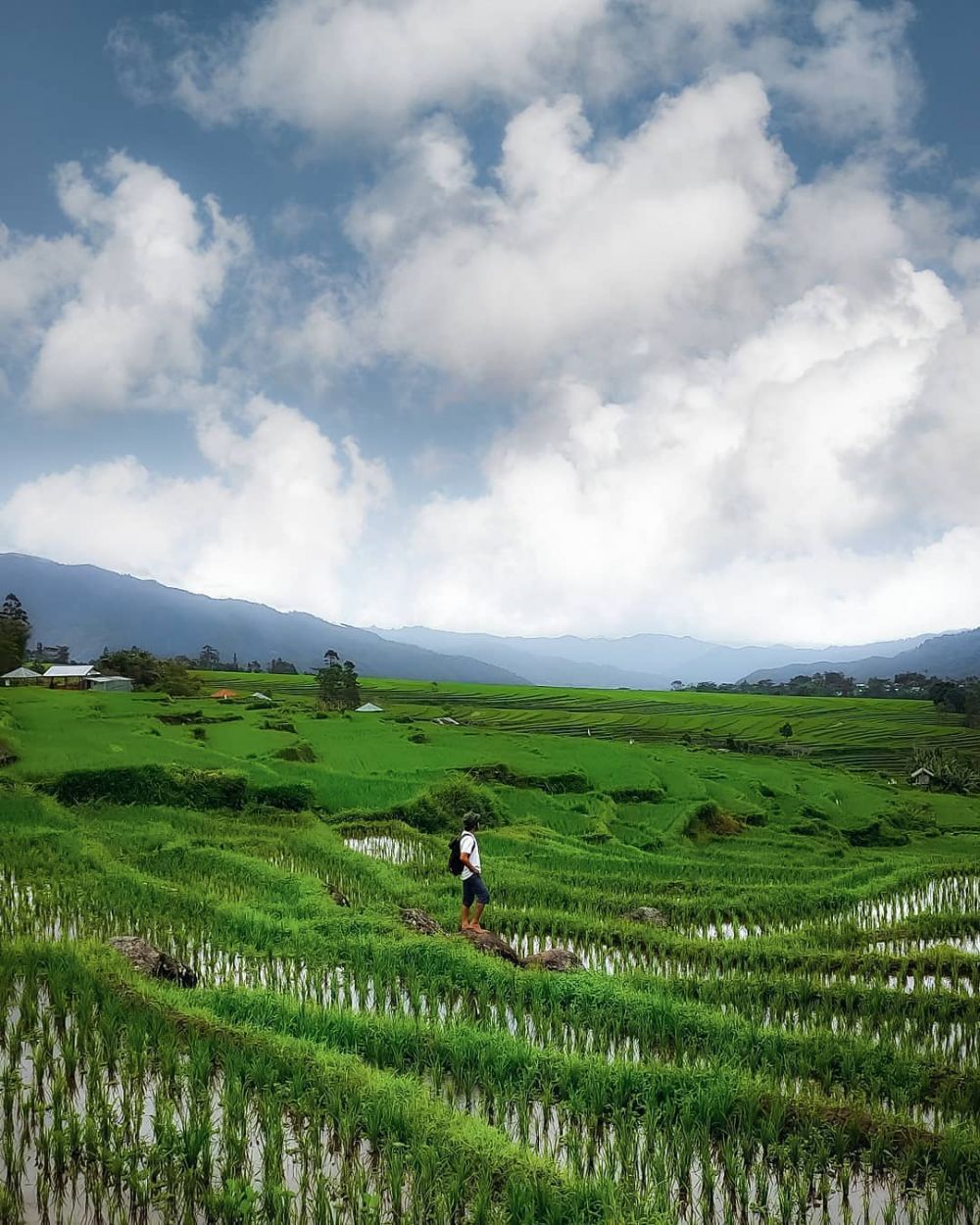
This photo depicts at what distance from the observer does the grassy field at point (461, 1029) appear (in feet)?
15.9

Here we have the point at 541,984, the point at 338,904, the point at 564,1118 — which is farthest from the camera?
the point at 338,904

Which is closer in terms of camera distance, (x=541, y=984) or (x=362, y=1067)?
(x=362, y=1067)

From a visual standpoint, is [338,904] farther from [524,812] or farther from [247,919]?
[524,812]

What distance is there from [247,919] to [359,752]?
15.0 m

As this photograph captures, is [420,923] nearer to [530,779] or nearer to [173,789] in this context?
[173,789]

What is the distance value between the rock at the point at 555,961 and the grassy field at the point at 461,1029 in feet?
1.62

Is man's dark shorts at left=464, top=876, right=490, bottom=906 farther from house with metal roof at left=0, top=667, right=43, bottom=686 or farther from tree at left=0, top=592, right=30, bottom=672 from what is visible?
tree at left=0, top=592, right=30, bottom=672

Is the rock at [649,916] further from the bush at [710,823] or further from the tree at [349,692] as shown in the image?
the tree at [349,692]

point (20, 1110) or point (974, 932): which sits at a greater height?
point (20, 1110)

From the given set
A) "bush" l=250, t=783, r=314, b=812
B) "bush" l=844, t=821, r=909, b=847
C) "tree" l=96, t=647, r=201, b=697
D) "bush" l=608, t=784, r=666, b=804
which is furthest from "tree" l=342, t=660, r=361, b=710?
"bush" l=844, t=821, r=909, b=847

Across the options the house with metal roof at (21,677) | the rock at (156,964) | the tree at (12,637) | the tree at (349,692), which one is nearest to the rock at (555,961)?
the rock at (156,964)

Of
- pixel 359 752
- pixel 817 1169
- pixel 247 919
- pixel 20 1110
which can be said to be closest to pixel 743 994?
pixel 817 1169

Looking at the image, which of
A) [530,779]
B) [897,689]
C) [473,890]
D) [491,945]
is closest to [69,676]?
[530,779]

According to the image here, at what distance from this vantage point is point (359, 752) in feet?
81.9
